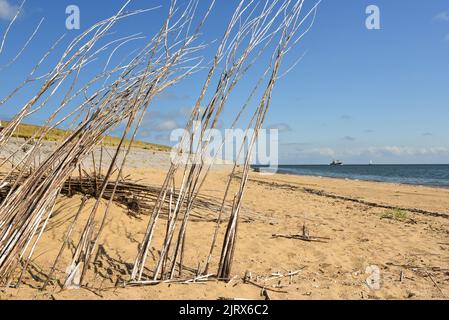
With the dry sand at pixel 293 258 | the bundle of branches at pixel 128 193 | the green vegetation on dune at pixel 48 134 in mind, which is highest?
the green vegetation on dune at pixel 48 134

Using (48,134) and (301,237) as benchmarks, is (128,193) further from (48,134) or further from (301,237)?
(301,237)

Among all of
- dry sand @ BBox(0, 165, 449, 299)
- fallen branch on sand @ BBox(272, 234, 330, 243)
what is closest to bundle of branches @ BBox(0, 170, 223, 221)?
dry sand @ BBox(0, 165, 449, 299)

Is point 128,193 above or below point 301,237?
above

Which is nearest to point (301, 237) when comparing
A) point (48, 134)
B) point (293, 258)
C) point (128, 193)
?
point (293, 258)

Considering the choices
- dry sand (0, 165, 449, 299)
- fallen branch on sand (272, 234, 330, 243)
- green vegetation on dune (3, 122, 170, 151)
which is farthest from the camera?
fallen branch on sand (272, 234, 330, 243)

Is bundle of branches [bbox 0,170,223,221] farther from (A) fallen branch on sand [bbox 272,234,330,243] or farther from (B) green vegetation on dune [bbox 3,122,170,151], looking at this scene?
(A) fallen branch on sand [bbox 272,234,330,243]

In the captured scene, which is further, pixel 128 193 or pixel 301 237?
pixel 128 193

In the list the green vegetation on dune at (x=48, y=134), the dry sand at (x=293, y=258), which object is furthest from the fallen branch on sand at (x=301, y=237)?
the green vegetation on dune at (x=48, y=134)

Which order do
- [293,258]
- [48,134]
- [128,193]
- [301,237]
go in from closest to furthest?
[48,134] < [293,258] < [301,237] < [128,193]

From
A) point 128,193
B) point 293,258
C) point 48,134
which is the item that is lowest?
point 293,258

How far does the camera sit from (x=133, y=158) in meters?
14.5

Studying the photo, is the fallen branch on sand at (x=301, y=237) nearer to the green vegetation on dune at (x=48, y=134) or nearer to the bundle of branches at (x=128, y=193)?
the bundle of branches at (x=128, y=193)
